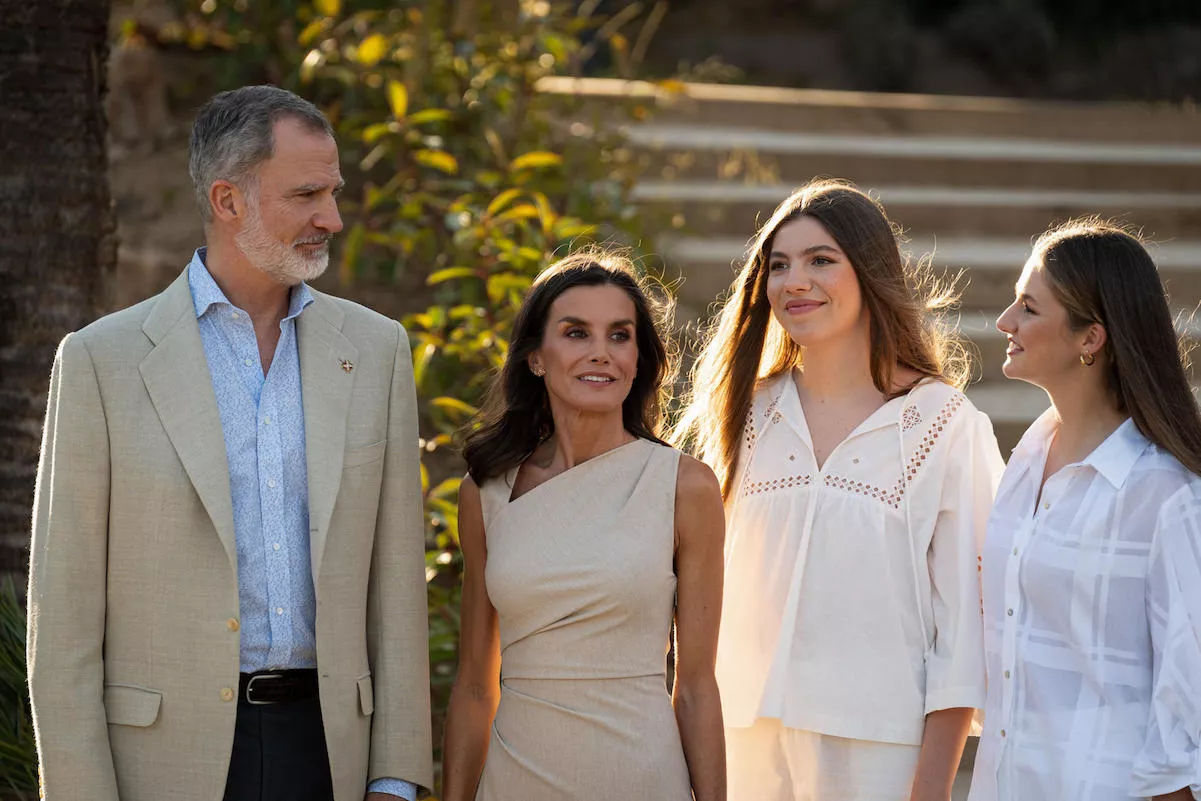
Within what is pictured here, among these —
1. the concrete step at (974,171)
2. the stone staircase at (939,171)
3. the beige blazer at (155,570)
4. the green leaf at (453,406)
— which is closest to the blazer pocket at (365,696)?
the beige blazer at (155,570)

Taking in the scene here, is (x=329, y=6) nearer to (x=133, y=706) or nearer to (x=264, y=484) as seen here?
(x=264, y=484)

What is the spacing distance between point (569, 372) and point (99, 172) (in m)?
1.50

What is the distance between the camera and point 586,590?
2508mm

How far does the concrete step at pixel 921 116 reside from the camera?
8.14 meters

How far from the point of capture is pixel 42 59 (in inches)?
133

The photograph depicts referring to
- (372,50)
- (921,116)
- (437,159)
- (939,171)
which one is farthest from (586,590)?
(921,116)

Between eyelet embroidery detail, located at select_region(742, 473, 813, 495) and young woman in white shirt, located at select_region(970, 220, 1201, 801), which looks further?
eyelet embroidery detail, located at select_region(742, 473, 813, 495)

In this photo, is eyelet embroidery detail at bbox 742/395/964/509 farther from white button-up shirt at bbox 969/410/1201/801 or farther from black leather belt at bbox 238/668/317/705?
black leather belt at bbox 238/668/317/705

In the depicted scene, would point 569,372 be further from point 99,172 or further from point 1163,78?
point 1163,78

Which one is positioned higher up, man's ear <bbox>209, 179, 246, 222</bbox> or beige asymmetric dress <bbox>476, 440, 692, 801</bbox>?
man's ear <bbox>209, 179, 246, 222</bbox>

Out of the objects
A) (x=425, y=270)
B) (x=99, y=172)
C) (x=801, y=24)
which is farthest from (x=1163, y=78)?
(x=99, y=172)

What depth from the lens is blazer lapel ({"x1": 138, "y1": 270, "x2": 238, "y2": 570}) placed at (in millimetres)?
2248

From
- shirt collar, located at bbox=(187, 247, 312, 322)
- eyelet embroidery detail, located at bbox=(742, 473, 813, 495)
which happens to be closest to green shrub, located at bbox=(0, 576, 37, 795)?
shirt collar, located at bbox=(187, 247, 312, 322)

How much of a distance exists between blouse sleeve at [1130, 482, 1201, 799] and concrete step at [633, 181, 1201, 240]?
14.3ft
